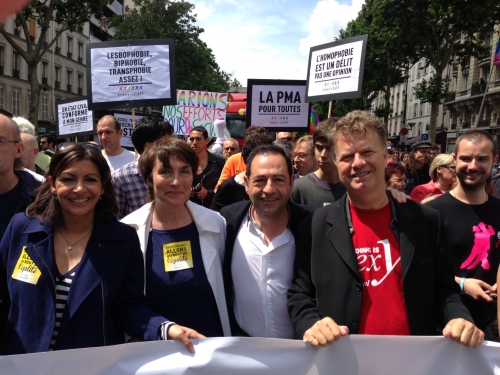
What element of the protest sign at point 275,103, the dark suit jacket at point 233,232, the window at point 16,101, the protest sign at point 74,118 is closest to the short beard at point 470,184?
the dark suit jacket at point 233,232

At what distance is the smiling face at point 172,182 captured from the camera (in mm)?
2584

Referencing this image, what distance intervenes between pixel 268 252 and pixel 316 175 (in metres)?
1.36

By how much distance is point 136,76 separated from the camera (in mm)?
5734

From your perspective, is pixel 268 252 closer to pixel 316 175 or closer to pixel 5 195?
pixel 316 175

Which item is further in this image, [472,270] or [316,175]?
[316,175]

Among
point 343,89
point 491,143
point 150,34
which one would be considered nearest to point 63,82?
point 150,34

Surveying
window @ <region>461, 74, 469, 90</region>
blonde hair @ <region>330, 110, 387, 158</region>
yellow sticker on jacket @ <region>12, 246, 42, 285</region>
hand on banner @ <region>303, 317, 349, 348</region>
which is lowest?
hand on banner @ <region>303, 317, 349, 348</region>

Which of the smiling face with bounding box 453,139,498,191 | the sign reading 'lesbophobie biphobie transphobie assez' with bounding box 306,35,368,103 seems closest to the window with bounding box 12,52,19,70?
the sign reading 'lesbophobie biphobie transphobie assez' with bounding box 306,35,368,103

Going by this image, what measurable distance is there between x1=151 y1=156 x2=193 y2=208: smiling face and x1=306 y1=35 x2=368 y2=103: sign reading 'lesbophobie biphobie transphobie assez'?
3700 millimetres

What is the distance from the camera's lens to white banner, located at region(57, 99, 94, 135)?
28.2 feet

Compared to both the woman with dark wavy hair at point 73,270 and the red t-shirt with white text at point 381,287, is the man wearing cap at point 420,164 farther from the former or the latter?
the woman with dark wavy hair at point 73,270

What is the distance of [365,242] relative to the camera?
7.29 feet

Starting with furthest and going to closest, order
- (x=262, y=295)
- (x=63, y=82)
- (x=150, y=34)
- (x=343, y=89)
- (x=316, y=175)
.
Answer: (x=63, y=82), (x=150, y=34), (x=343, y=89), (x=316, y=175), (x=262, y=295)

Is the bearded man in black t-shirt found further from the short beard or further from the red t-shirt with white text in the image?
the red t-shirt with white text
